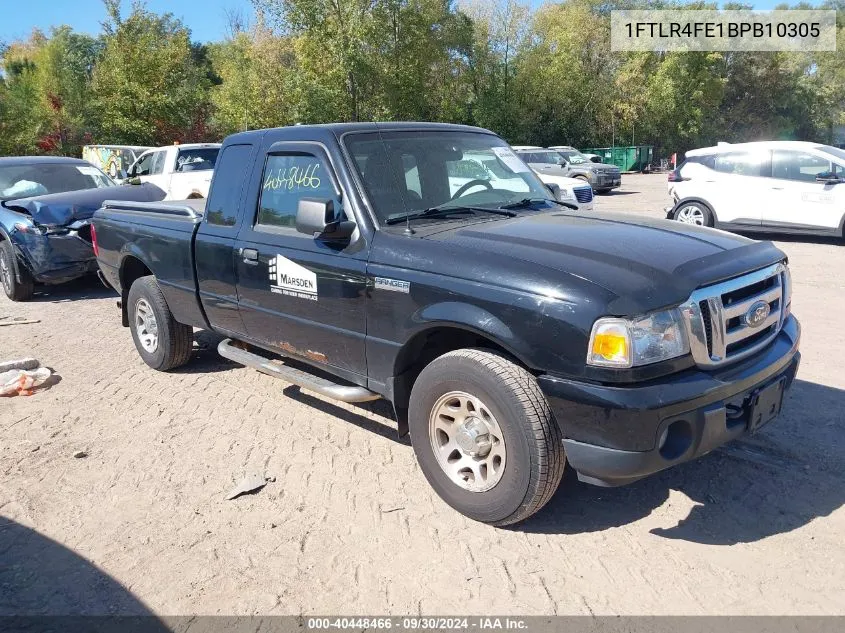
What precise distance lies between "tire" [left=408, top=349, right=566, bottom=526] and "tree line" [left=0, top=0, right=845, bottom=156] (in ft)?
87.0

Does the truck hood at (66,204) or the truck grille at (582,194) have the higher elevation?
the truck hood at (66,204)

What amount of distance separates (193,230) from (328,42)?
2618 centimetres

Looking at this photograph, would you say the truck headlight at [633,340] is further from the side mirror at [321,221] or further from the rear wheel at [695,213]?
the rear wheel at [695,213]

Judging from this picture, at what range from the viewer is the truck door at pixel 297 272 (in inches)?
154

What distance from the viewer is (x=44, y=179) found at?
10016 millimetres

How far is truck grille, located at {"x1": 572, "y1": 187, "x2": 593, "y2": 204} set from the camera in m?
12.9

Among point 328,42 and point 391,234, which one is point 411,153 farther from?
point 328,42

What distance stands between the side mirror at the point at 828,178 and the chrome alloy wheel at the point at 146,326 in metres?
10.5

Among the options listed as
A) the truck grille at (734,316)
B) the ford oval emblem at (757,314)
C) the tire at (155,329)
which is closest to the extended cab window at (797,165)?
the truck grille at (734,316)

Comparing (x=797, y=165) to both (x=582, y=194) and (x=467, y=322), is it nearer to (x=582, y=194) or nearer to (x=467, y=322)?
(x=582, y=194)

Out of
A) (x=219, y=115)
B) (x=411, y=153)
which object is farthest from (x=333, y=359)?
(x=219, y=115)

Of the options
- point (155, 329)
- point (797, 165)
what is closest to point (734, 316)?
point (155, 329)

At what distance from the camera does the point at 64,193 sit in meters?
9.36

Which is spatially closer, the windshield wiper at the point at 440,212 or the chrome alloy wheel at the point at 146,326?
the windshield wiper at the point at 440,212
